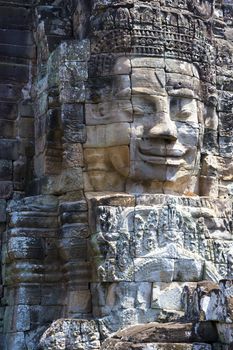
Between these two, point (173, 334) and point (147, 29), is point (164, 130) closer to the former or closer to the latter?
Result: point (147, 29)

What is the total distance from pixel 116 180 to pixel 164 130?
3.08ft

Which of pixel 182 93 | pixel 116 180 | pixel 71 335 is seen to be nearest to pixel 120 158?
pixel 116 180

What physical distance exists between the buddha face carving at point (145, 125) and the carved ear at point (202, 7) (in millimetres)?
895

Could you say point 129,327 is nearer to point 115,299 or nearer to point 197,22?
point 115,299

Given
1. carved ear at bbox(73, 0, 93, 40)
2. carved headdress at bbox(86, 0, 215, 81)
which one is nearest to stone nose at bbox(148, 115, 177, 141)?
carved headdress at bbox(86, 0, 215, 81)

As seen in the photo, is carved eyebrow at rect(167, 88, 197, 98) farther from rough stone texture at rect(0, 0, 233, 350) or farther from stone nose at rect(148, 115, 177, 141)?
stone nose at rect(148, 115, 177, 141)

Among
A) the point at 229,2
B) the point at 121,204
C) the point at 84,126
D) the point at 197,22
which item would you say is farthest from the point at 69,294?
the point at 229,2

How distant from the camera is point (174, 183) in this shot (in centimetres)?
1309

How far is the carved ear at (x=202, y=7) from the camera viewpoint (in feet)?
44.4

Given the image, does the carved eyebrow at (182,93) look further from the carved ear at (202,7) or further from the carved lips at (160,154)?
the carved ear at (202,7)

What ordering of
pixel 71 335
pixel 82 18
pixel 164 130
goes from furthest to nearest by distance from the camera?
pixel 82 18, pixel 164 130, pixel 71 335

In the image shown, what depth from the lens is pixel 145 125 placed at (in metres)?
12.9

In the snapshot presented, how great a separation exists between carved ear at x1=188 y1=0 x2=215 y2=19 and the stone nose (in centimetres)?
166

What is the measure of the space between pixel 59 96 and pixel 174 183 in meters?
1.91
